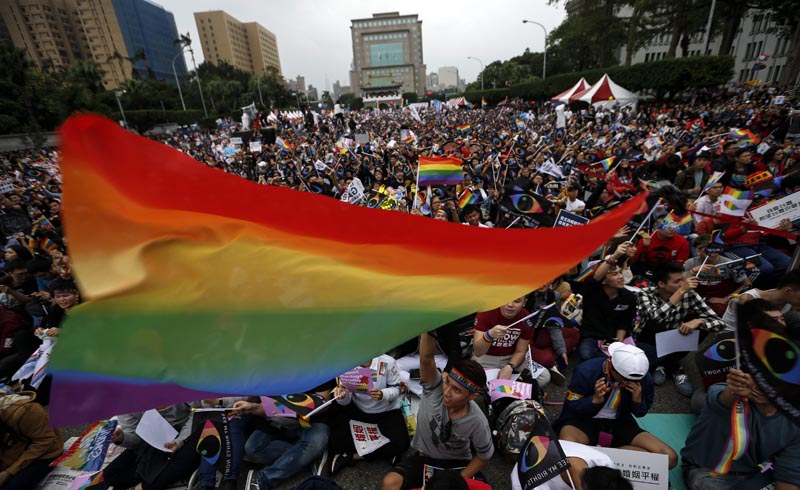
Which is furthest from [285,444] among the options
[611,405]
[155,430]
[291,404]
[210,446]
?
[611,405]

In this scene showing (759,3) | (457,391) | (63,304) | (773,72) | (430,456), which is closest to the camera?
(457,391)

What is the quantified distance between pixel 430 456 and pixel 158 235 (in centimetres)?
267

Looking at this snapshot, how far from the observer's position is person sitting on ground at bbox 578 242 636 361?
4.35m

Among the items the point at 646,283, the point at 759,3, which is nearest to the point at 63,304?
the point at 646,283

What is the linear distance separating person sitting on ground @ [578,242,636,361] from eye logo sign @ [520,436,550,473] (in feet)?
7.45

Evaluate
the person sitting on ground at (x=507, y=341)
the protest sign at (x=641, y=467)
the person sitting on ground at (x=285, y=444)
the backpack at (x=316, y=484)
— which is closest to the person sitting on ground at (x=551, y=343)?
the person sitting on ground at (x=507, y=341)

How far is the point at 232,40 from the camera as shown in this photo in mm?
144625

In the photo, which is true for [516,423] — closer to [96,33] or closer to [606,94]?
[606,94]

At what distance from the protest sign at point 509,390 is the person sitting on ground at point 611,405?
38cm

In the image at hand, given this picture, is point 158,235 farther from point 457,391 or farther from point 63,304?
point 63,304

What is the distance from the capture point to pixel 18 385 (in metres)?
4.82

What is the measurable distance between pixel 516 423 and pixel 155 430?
11.4ft

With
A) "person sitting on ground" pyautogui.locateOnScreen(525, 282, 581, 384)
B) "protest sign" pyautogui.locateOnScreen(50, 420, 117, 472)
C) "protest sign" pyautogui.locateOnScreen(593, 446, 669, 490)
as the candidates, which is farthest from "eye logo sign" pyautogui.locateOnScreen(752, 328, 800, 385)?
"protest sign" pyautogui.locateOnScreen(50, 420, 117, 472)

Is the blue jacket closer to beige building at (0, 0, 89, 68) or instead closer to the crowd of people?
the crowd of people
